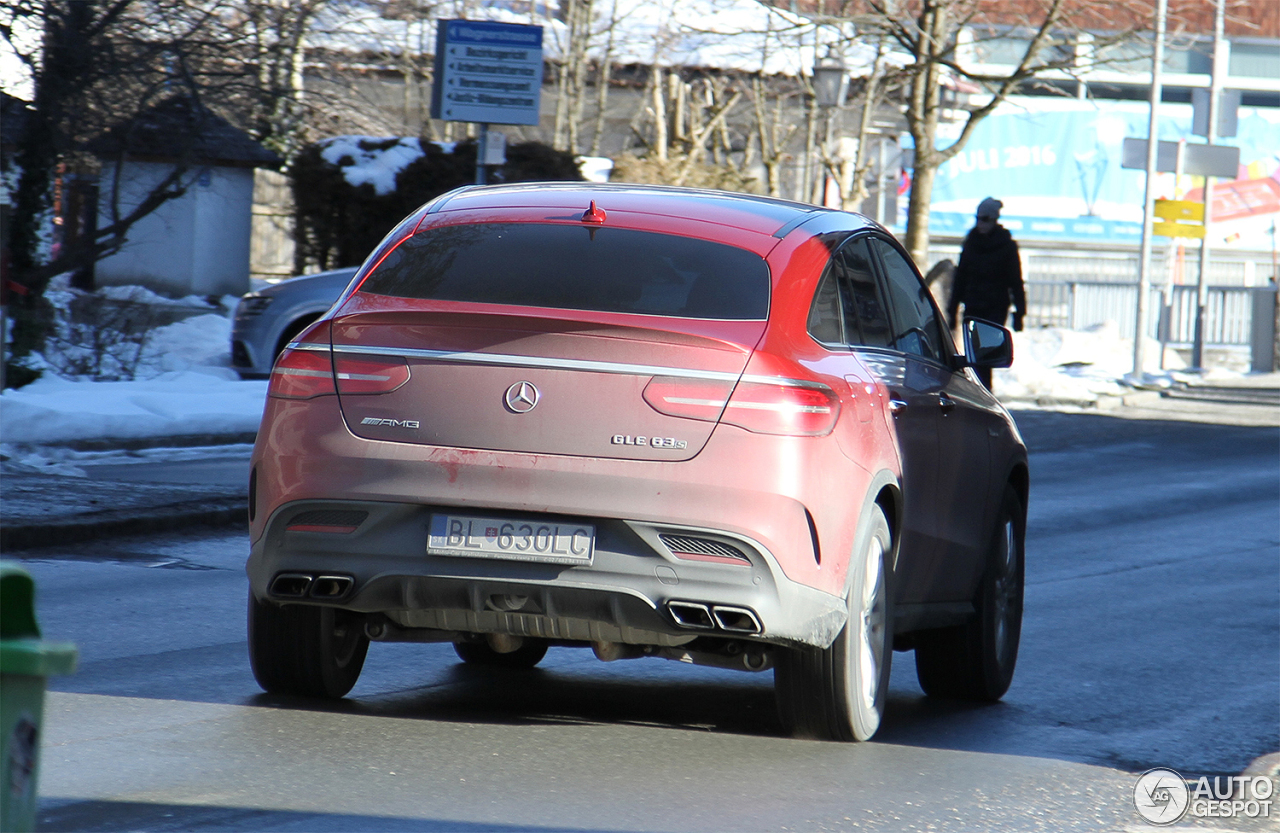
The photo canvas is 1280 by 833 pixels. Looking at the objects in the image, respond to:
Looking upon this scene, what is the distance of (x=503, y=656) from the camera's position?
7.36 metres

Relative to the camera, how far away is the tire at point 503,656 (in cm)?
729

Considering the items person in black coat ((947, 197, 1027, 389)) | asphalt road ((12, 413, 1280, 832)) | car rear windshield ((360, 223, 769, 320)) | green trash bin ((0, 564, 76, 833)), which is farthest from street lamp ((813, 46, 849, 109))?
green trash bin ((0, 564, 76, 833))

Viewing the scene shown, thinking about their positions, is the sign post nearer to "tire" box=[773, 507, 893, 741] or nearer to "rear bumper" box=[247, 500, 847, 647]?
"tire" box=[773, 507, 893, 741]

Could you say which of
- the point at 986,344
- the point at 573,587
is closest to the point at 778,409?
the point at 573,587

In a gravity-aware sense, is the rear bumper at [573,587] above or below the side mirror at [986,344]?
below

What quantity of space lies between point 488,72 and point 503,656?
33.3 feet

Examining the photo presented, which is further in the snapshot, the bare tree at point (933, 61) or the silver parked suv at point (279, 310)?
the bare tree at point (933, 61)

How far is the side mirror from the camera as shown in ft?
25.0

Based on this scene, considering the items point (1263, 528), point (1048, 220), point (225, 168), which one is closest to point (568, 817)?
point (1263, 528)

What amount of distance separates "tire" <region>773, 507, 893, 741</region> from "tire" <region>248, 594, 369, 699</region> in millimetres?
1414

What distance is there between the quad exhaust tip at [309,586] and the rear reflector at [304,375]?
54cm

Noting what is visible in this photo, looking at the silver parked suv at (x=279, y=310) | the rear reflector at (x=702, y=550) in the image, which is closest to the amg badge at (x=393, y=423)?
the rear reflector at (x=702, y=550)

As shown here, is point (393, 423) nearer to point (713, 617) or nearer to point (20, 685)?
point (713, 617)

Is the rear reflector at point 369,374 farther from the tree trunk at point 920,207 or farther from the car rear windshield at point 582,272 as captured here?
the tree trunk at point 920,207
